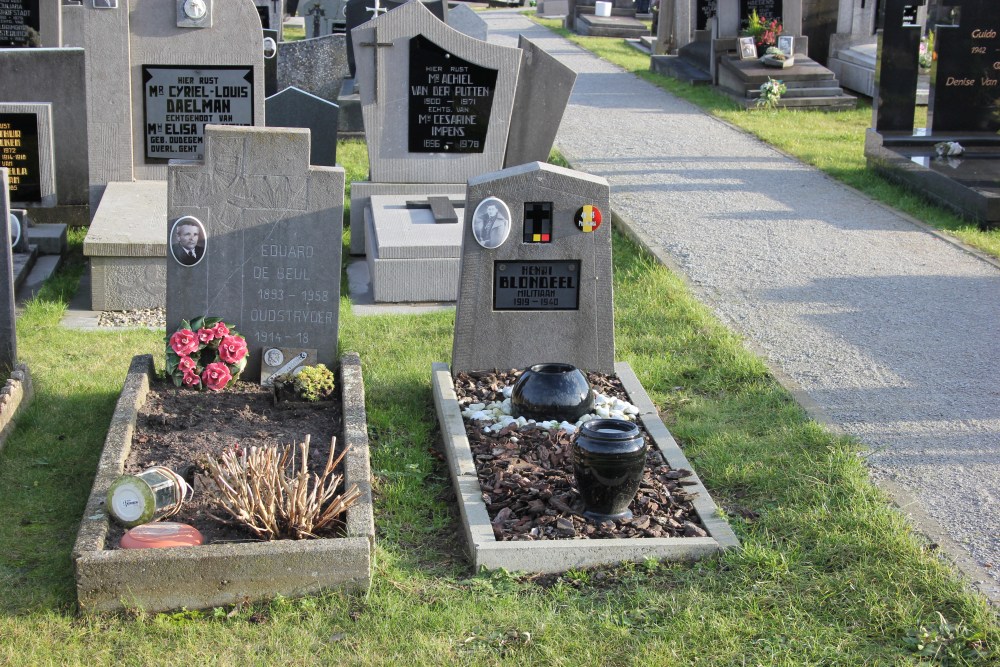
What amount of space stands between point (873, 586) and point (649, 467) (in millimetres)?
1305

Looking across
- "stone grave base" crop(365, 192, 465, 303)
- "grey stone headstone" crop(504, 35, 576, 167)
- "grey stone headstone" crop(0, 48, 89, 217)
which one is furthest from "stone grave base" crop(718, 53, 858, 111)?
"grey stone headstone" crop(0, 48, 89, 217)

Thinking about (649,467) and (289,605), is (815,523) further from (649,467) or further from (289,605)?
(289,605)

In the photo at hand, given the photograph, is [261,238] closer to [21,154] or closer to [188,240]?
[188,240]

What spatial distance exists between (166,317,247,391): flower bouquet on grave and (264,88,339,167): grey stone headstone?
465cm

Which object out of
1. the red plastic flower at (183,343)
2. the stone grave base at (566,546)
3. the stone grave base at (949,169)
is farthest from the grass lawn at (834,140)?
the red plastic flower at (183,343)

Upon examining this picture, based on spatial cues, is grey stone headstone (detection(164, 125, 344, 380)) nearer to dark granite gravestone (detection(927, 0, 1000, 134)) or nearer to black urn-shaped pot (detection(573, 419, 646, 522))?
black urn-shaped pot (detection(573, 419, 646, 522))

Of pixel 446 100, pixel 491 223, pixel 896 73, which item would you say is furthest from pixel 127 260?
pixel 896 73

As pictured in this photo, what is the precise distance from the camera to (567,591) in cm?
434

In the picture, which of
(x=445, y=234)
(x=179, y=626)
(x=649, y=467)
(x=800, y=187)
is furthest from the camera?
(x=800, y=187)

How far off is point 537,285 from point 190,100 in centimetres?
388

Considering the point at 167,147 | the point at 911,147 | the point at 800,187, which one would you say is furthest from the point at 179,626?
the point at 911,147

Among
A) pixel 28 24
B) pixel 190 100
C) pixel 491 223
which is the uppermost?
pixel 28 24

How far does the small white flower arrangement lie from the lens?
16141mm

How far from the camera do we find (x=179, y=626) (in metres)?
4.07
